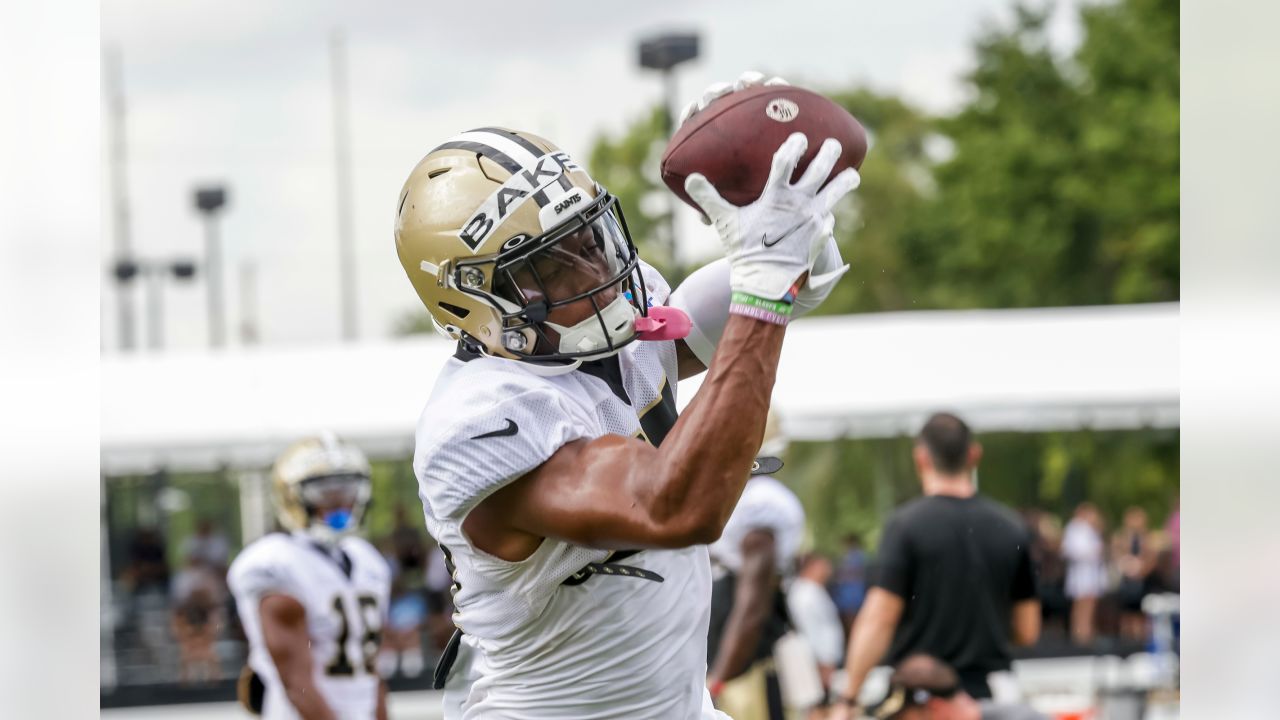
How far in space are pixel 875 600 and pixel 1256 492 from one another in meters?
3.58

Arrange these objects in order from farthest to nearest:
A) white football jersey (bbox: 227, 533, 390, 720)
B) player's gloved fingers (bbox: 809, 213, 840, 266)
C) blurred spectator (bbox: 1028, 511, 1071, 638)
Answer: blurred spectator (bbox: 1028, 511, 1071, 638)
white football jersey (bbox: 227, 533, 390, 720)
player's gloved fingers (bbox: 809, 213, 840, 266)

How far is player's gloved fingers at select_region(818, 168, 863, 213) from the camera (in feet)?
7.43

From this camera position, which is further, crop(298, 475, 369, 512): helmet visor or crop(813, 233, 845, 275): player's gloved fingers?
crop(298, 475, 369, 512): helmet visor

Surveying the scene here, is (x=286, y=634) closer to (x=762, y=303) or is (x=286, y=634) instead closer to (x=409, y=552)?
(x=762, y=303)

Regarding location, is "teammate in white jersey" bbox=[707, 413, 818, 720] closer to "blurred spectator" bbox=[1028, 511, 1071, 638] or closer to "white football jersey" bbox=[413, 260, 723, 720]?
"white football jersey" bbox=[413, 260, 723, 720]

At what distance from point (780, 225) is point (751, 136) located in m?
0.18

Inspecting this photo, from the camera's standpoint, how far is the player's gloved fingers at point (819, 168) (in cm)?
222

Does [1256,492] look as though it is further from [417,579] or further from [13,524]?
[417,579]

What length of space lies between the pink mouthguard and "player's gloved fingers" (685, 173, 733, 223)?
0.84 feet

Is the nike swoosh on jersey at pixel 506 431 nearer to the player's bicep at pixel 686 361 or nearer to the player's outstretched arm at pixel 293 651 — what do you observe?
the player's bicep at pixel 686 361

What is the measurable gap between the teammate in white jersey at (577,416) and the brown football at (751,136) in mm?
56

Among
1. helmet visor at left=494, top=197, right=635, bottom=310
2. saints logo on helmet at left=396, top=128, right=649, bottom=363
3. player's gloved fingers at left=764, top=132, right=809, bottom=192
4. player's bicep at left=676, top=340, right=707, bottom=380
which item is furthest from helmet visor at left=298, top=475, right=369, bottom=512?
player's gloved fingers at left=764, top=132, right=809, bottom=192

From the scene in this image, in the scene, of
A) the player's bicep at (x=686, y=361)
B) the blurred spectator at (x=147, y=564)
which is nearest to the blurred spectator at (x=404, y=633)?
the blurred spectator at (x=147, y=564)

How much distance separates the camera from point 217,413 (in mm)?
13148
